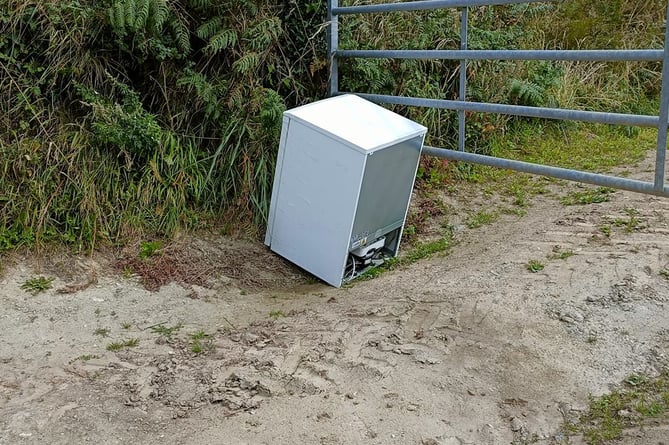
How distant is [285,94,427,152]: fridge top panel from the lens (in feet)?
15.5

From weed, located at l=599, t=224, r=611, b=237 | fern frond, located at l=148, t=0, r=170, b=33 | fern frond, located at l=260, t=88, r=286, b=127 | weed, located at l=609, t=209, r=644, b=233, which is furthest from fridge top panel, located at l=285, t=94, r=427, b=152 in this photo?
weed, located at l=609, t=209, r=644, b=233

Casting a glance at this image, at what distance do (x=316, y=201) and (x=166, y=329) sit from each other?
1.32 m

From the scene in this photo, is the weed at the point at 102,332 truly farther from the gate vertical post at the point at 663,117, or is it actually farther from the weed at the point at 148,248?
the gate vertical post at the point at 663,117

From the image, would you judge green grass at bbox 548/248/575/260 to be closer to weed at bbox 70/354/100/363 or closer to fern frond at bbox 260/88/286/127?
fern frond at bbox 260/88/286/127

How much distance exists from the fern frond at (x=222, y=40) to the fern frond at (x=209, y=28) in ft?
0.31

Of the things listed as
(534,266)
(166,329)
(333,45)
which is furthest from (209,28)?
(534,266)

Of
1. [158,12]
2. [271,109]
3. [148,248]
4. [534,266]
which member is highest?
[158,12]

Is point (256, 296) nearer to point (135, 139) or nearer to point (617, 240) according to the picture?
point (135, 139)

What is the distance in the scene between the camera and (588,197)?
19.5ft

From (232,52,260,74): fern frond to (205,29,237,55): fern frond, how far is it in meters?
0.14

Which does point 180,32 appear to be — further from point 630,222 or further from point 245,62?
point 630,222

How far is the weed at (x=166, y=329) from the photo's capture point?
4250mm

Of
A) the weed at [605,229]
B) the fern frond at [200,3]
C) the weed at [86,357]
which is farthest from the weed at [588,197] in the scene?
the weed at [86,357]

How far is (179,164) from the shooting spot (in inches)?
211
